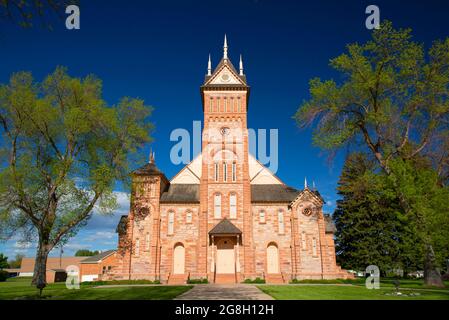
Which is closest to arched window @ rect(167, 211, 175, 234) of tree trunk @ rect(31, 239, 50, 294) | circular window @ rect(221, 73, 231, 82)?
tree trunk @ rect(31, 239, 50, 294)

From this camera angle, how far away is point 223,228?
3431 centimetres

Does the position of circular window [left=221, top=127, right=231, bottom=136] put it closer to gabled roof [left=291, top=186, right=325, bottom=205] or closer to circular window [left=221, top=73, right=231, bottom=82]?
circular window [left=221, top=73, right=231, bottom=82]

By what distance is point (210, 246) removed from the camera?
114 feet

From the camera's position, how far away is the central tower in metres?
34.5

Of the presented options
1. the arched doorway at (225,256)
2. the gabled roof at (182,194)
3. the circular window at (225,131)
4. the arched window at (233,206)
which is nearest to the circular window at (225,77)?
the circular window at (225,131)

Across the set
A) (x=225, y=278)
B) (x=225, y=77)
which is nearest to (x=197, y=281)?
(x=225, y=278)

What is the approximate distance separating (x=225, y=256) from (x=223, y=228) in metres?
3.07

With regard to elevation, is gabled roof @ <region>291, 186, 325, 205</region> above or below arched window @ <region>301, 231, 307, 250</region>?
above

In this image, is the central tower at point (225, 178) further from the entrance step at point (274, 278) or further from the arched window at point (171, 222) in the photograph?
the arched window at point (171, 222)

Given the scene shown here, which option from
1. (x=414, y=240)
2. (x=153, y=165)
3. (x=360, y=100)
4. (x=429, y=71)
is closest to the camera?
(x=414, y=240)

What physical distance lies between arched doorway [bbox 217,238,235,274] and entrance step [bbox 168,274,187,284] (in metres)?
3.44

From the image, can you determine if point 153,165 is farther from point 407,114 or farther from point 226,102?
point 407,114
